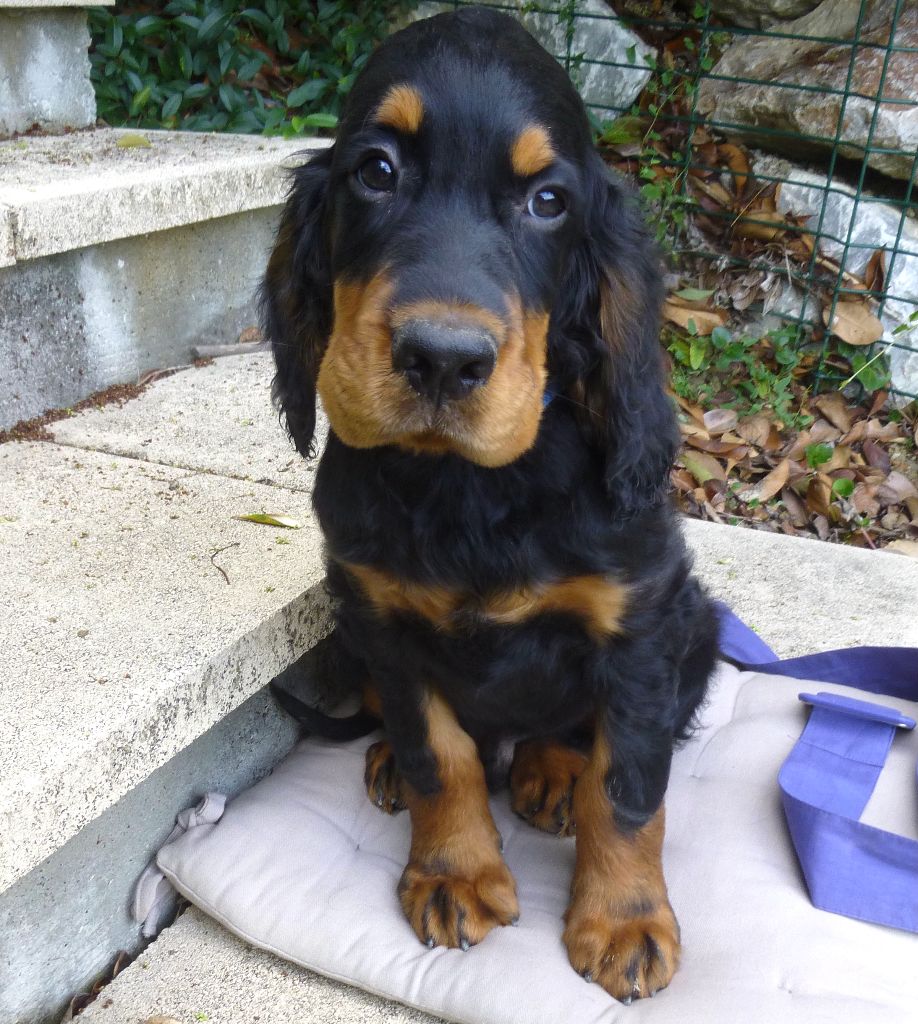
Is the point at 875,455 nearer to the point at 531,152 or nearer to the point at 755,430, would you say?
the point at 755,430

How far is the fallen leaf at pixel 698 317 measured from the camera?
414 centimetres

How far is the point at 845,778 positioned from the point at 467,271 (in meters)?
1.28

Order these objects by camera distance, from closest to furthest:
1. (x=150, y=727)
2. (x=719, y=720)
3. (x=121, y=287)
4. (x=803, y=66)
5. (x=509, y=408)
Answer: (x=509, y=408)
(x=150, y=727)
(x=719, y=720)
(x=121, y=287)
(x=803, y=66)

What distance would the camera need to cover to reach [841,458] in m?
3.84

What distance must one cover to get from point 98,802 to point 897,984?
1.31 metres

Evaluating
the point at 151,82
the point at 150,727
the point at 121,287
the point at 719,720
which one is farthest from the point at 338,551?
the point at 151,82

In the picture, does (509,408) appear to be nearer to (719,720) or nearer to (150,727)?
(150,727)

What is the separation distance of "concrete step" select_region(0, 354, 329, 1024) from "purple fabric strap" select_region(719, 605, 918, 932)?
3.34 feet

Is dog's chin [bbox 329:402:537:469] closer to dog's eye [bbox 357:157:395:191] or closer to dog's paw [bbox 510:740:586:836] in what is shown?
dog's eye [bbox 357:157:395:191]

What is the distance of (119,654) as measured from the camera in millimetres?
1975

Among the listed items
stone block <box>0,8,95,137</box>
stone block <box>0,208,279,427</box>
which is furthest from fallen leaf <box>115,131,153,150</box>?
stone block <box>0,208,279,427</box>

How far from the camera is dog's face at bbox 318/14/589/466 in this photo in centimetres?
147

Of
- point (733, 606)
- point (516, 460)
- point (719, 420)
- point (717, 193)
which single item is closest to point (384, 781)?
point (516, 460)

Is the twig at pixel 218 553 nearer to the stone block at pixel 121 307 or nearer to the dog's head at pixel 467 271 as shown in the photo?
the dog's head at pixel 467 271
